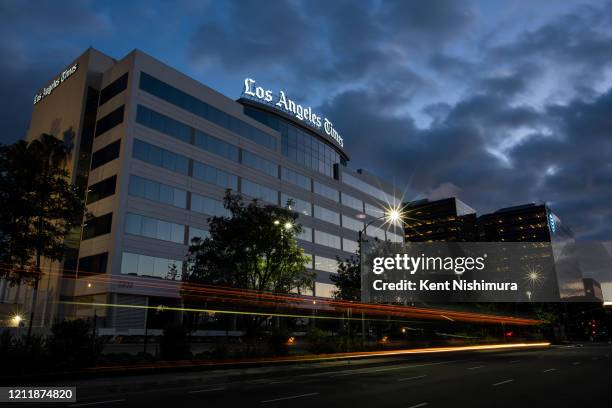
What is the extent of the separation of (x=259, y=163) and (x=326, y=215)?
18.2 m

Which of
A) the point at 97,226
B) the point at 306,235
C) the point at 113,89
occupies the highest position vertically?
the point at 113,89

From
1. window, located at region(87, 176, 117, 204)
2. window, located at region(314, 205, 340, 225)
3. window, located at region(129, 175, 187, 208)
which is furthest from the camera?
window, located at region(314, 205, 340, 225)

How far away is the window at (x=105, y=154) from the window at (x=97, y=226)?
652 cm

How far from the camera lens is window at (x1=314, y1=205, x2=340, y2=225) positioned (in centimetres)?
7912

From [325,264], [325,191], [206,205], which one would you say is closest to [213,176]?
[206,205]

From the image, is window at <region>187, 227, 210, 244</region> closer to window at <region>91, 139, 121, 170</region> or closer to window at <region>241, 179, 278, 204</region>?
window at <region>241, 179, 278, 204</region>

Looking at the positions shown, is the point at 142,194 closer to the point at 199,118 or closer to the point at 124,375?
the point at 199,118

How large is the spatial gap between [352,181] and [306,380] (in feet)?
246

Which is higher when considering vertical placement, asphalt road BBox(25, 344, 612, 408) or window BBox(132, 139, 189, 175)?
window BBox(132, 139, 189, 175)

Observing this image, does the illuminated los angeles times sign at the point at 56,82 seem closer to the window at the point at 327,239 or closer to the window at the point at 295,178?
the window at the point at 295,178

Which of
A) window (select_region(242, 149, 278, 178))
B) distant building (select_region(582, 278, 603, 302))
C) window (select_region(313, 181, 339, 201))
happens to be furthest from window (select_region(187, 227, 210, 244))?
distant building (select_region(582, 278, 603, 302))

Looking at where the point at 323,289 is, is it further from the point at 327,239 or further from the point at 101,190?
the point at 101,190

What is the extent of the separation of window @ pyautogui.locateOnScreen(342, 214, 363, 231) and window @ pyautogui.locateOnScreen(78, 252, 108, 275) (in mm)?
45228

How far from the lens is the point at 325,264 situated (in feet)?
255
